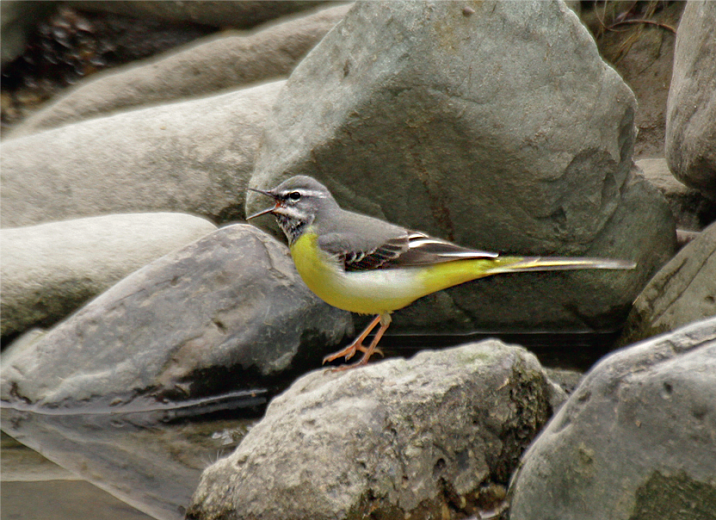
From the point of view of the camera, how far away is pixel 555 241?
258 inches

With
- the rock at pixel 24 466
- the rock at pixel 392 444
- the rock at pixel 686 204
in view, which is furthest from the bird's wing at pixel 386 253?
the rock at pixel 686 204

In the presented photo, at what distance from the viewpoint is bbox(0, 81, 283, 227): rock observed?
8156 mm

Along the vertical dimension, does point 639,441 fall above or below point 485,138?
above

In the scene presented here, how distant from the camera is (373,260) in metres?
5.61

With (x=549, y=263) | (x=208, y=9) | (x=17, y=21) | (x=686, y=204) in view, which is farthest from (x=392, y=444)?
(x=17, y=21)

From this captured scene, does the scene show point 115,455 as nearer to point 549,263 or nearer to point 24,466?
point 24,466

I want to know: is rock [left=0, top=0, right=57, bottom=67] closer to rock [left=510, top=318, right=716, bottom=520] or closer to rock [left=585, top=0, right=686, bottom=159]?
rock [left=585, top=0, right=686, bottom=159]

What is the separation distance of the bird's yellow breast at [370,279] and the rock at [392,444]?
98 cm

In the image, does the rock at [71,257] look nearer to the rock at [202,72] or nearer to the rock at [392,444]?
the rock at [392,444]

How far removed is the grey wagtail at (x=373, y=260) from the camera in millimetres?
5539

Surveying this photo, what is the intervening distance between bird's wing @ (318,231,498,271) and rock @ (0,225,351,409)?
2.83 feet

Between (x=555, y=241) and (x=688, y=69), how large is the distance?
1682 mm

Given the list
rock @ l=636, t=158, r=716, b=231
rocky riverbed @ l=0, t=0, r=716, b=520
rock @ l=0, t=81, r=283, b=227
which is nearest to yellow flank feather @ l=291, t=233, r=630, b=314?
rocky riverbed @ l=0, t=0, r=716, b=520

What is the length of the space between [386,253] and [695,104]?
271cm
